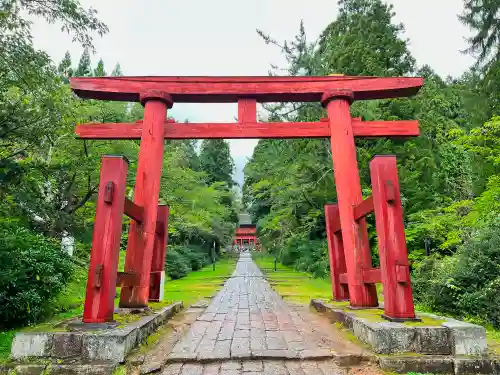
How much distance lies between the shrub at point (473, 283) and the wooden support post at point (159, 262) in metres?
5.28

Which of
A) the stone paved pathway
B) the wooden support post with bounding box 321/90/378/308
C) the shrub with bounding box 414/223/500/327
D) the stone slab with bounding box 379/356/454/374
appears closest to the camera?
the stone slab with bounding box 379/356/454/374

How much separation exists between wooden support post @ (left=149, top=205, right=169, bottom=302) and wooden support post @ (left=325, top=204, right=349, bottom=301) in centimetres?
325

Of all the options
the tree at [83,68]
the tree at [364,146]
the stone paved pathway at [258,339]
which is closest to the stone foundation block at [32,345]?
the stone paved pathway at [258,339]

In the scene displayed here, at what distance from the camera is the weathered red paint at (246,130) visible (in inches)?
238

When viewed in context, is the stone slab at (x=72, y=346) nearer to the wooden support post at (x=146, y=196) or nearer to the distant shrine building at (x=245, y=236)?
the wooden support post at (x=146, y=196)

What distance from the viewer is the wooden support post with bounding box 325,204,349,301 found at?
675 centimetres

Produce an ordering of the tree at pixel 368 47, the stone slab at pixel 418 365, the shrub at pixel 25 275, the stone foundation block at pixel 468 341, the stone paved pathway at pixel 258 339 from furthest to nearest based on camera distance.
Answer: the tree at pixel 368 47
the shrub at pixel 25 275
the stone paved pathway at pixel 258 339
the stone foundation block at pixel 468 341
the stone slab at pixel 418 365

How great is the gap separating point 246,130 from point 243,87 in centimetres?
82

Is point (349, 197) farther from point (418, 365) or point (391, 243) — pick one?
point (418, 365)

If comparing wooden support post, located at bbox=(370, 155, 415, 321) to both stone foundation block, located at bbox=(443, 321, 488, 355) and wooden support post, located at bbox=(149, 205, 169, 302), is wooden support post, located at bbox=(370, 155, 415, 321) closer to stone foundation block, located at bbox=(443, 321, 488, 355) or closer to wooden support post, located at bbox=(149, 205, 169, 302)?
stone foundation block, located at bbox=(443, 321, 488, 355)

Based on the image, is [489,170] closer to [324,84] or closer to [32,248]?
[324,84]

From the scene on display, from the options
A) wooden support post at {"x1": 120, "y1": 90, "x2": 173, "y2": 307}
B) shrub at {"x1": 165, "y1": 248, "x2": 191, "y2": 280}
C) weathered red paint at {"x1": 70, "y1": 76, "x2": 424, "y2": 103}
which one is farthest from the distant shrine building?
wooden support post at {"x1": 120, "y1": 90, "x2": 173, "y2": 307}

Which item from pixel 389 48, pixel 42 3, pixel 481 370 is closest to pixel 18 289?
pixel 42 3

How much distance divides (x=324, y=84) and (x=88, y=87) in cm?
404
